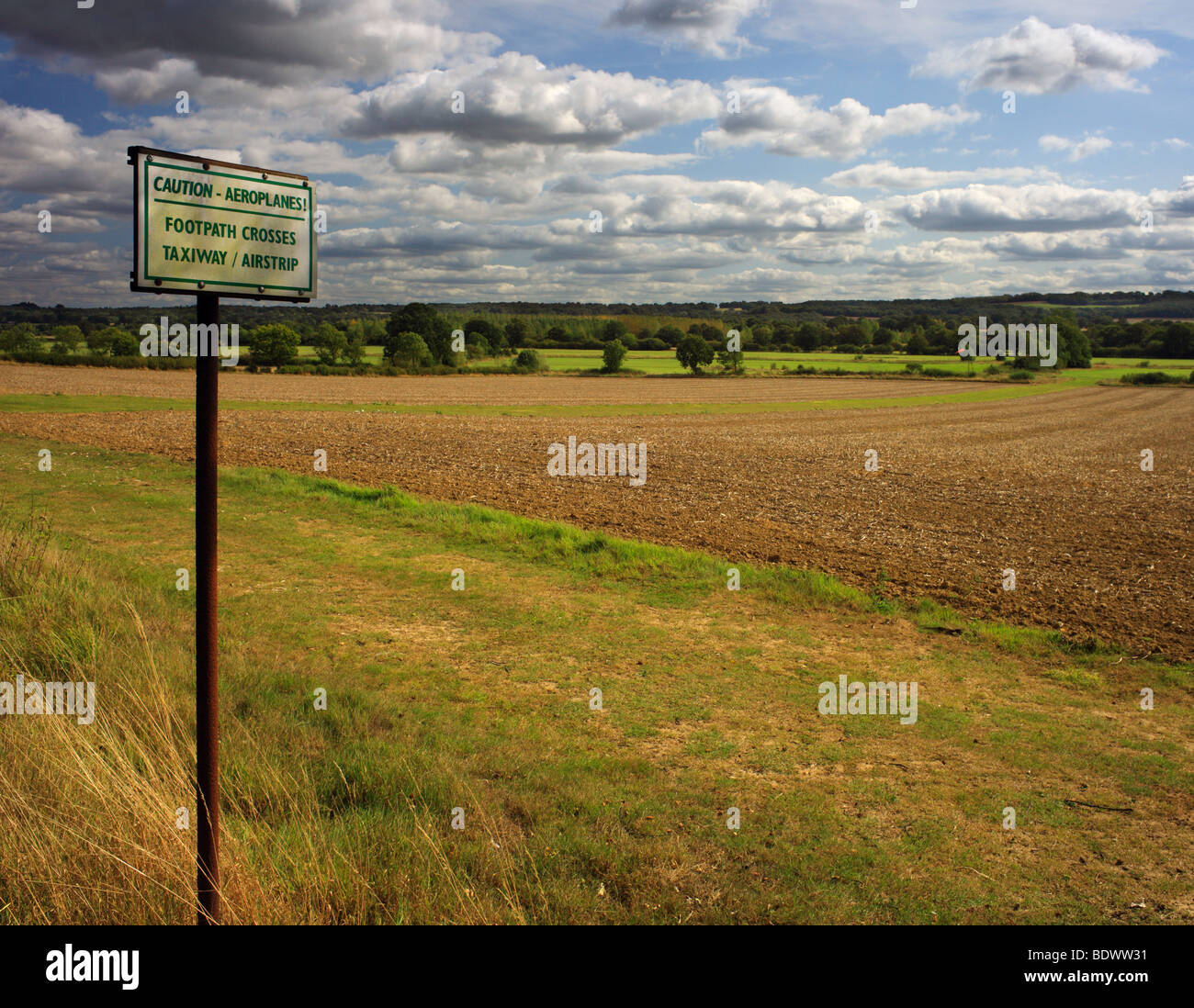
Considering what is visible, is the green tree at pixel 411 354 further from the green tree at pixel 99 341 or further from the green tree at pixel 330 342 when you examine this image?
the green tree at pixel 99 341

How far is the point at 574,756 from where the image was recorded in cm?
642

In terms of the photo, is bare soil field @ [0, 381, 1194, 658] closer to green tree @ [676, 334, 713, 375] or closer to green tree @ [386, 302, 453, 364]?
green tree @ [676, 334, 713, 375]

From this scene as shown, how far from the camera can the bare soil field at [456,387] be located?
54406mm

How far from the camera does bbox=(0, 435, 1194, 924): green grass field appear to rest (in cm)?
418

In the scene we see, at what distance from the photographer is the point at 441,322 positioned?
4333 inches

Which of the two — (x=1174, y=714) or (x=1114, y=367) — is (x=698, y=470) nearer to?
(x=1174, y=714)

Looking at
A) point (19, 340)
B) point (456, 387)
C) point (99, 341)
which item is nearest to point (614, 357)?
point (456, 387)

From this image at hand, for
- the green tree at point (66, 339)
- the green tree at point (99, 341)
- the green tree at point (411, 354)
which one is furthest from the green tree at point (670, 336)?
the green tree at point (66, 339)

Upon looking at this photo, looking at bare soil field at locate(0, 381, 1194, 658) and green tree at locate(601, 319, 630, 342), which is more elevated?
green tree at locate(601, 319, 630, 342)

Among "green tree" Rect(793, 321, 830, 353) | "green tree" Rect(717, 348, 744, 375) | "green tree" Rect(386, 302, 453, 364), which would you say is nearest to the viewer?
"green tree" Rect(717, 348, 744, 375)

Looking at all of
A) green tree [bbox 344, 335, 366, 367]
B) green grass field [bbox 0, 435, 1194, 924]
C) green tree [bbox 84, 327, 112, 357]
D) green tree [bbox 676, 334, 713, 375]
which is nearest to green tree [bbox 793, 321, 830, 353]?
green tree [bbox 676, 334, 713, 375]
